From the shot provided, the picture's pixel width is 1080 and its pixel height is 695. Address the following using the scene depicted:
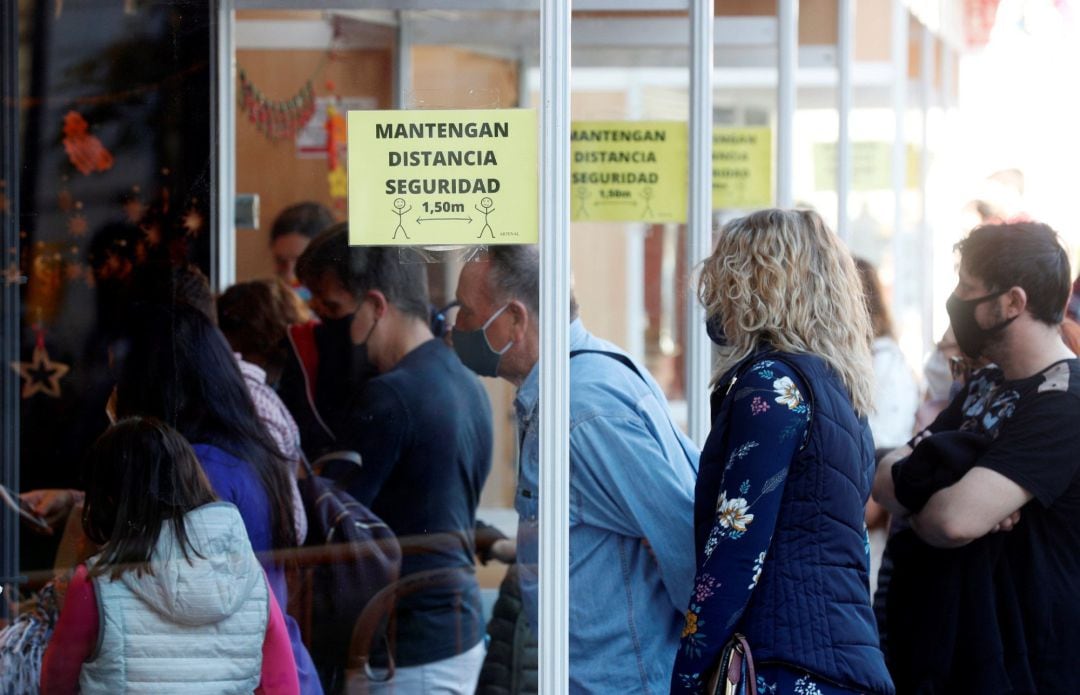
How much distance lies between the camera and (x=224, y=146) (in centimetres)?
333

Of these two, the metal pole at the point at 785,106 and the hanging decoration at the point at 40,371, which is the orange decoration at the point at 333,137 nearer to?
the hanging decoration at the point at 40,371

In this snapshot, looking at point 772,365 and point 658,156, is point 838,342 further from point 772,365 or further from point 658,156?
point 658,156

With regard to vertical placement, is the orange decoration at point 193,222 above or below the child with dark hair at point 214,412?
above

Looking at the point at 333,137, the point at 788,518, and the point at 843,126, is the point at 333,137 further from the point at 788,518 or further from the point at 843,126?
the point at 843,126

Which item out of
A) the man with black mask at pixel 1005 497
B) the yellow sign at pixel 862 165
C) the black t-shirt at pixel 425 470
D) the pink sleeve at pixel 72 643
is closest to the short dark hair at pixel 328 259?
the black t-shirt at pixel 425 470

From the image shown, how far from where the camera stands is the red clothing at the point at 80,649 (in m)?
2.81

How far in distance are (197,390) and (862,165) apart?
390 inches

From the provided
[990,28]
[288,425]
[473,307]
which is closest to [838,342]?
[473,307]

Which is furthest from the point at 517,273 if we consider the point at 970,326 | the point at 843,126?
the point at 843,126

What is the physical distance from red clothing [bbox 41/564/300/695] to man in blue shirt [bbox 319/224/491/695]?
311mm

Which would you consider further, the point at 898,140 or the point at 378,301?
the point at 898,140

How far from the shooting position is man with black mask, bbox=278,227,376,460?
129 inches

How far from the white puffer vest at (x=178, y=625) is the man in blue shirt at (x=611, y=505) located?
0.59 metres

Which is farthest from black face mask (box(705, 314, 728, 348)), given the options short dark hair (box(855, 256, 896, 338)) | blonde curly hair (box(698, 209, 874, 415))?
short dark hair (box(855, 256, 896, 338))
